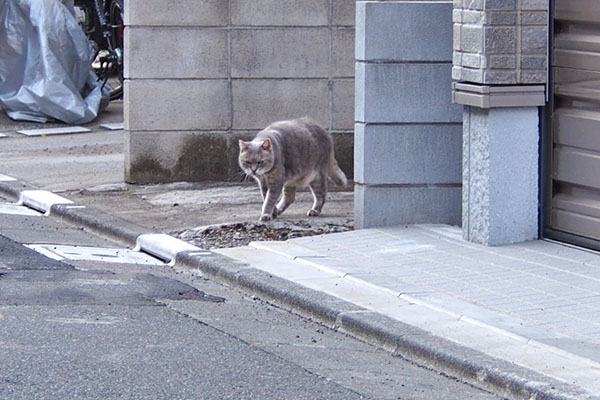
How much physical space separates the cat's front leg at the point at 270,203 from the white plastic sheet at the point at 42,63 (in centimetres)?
657

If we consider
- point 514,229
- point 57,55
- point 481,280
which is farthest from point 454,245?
point 57,55

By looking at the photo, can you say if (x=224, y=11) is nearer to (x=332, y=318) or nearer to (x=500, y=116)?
(x=500, y=116)

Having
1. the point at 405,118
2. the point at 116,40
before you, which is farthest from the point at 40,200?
the point at 116,40

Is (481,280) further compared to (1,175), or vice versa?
(1,175)

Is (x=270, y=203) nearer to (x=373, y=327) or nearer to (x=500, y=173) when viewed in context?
(x=500, y=173)

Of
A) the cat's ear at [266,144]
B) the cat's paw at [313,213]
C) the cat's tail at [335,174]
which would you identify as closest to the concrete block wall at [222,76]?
the cat's tail at [335,174]

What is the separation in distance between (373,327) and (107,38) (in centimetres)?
1195

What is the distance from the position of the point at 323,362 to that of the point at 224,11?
590 cm

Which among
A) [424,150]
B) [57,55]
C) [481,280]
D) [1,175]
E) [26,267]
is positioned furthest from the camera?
[57,55]

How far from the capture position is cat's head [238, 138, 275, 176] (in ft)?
33.5

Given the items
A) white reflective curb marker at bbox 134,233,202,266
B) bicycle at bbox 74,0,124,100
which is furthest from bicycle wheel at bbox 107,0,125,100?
white reflective curb marker at bbox 134,233,202,266

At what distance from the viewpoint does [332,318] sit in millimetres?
7344

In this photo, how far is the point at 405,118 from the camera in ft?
31.4

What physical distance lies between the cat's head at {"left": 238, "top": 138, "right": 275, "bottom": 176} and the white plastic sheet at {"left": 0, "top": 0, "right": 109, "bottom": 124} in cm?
643
